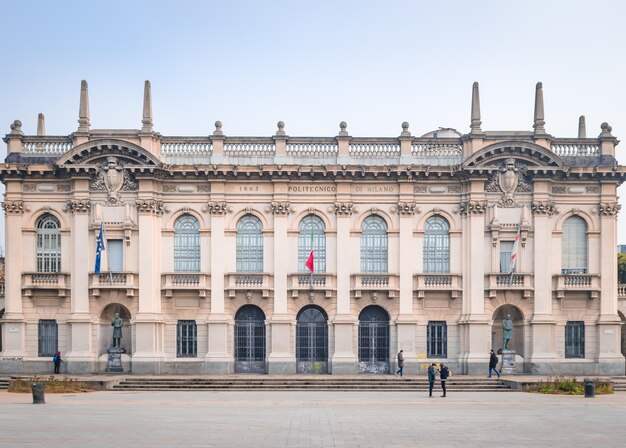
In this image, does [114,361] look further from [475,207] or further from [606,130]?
[606,130]

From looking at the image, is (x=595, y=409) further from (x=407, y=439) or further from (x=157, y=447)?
(x=157, y=447)

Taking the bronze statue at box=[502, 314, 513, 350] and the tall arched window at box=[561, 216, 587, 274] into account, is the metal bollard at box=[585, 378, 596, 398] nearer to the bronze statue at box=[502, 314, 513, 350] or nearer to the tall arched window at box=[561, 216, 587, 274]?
the bronze statue at box=[502, 314, 513, 350]

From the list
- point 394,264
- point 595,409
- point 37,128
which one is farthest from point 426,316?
point 37,128

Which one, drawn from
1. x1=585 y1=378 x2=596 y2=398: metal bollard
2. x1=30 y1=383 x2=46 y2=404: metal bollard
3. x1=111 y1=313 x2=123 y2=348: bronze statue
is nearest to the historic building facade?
x1=111 y1=313 x2=123 y2=348: bronze statue

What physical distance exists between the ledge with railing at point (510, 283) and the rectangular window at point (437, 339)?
3.04m

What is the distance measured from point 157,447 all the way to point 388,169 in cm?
2786

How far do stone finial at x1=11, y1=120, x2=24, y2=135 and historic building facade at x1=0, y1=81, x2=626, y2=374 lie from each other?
107 millimetres

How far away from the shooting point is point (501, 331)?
49.5 metres

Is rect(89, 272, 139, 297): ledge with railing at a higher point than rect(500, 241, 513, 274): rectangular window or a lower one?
lower

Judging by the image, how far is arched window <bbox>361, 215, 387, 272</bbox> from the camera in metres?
49.2

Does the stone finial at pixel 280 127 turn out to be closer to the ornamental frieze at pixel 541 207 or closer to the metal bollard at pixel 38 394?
the ornamental frieze at pixel 541 207

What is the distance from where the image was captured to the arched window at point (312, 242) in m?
49.1

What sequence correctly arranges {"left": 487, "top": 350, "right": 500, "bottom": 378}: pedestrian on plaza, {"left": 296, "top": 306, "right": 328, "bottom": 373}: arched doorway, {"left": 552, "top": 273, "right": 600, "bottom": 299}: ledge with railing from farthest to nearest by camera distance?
{"left": 296, "top": 306, "right": 328, "bottom": 373}: arched doorway, {"left": 552, "top": 273, "right": 600, "bottom": 299}: ledge with railing, {"left": 487, "top": 350, "right": 500, "bottom": 378}: pedestrian on plaza

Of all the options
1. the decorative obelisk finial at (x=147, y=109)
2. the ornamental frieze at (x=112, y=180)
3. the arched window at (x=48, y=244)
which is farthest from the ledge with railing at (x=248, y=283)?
the arched window at (x=48, y=244)
